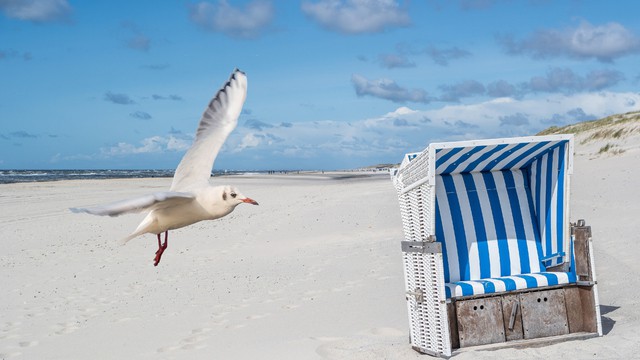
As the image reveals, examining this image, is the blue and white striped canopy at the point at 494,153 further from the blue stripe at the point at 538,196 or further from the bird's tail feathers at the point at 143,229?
the bird's tail feathers at the point at 143,229

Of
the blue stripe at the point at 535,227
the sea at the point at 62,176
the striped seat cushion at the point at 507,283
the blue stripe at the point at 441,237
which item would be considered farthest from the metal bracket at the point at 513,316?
the sea at the point at 62,176

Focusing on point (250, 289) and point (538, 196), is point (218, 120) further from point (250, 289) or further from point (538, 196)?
point (250, 289)

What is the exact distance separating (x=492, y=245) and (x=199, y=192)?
4.10 m

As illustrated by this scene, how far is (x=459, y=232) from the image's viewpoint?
7023mm

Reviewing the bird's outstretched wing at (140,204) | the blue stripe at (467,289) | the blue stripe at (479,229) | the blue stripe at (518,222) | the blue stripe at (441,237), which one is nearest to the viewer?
the bird's outstretched wing at (140,204)

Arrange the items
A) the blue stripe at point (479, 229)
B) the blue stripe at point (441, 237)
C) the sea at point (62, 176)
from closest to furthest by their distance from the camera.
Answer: the blue stripe at point (441, 237), the blue stripe at point (479, 229), the sea at point (62, 176)

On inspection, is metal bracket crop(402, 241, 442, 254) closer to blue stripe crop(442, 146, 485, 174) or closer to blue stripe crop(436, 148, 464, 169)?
blue stripe crop(436, 148, 464, 169)

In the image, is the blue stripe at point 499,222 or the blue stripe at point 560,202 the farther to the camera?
the blue stripe at point 499,222

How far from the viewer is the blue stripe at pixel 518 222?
7230 millimetres

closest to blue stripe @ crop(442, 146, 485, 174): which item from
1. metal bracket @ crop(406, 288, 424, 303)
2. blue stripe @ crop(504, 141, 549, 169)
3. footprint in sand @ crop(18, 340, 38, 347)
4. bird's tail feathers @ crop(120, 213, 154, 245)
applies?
blue stripe @ crop(504, 141, 549, 169)

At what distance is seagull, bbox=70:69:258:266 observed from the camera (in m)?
3.45

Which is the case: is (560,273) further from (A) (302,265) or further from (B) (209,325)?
(A) (302,265)

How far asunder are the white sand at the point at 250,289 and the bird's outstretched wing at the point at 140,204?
3.48 m

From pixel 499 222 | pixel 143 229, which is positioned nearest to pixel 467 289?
pixel 499 222
